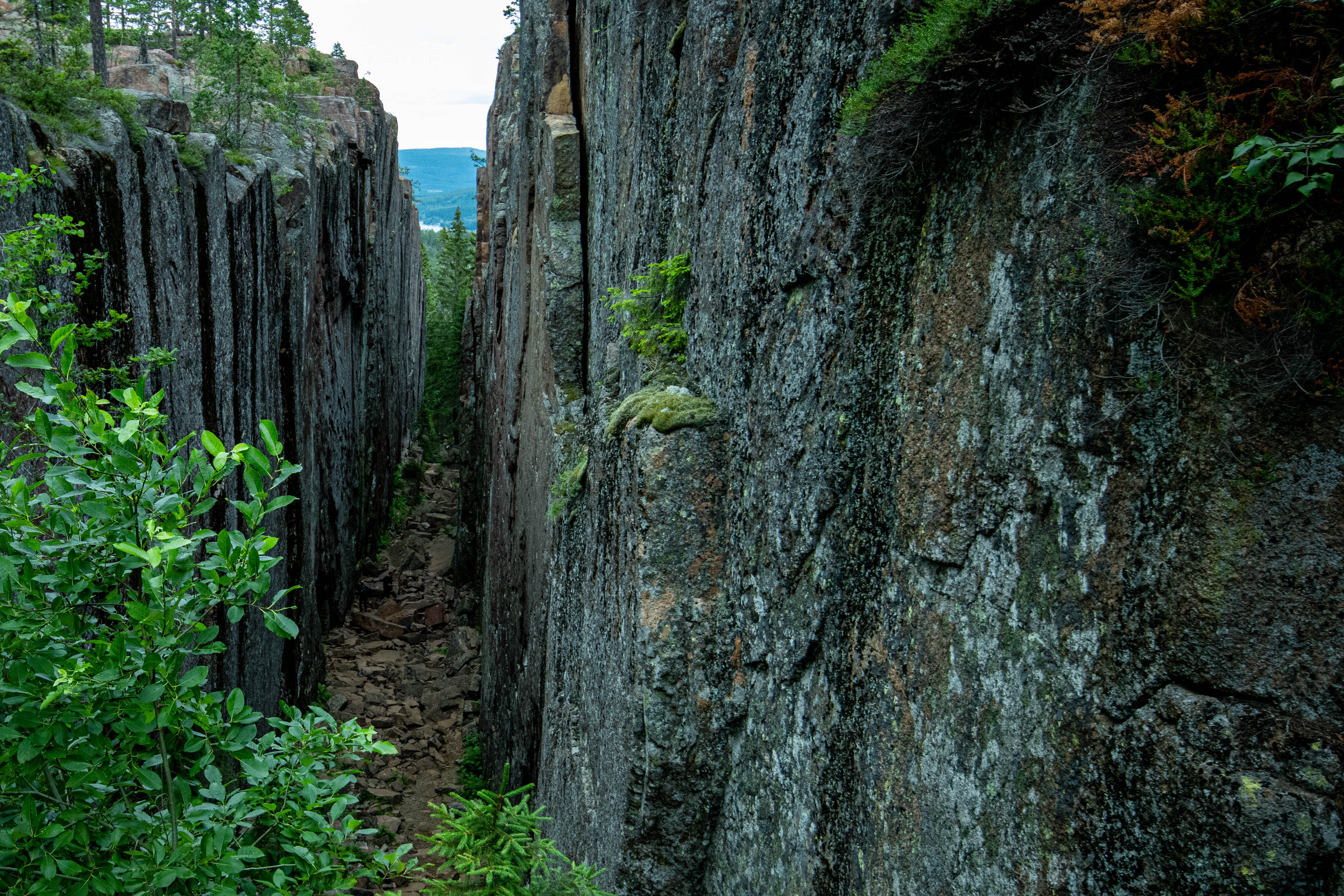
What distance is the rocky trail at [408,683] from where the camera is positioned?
14.6m

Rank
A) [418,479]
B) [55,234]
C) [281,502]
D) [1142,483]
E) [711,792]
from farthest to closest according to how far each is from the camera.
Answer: [418,479], [55,234], [711,792], [281,502], [1142,483]

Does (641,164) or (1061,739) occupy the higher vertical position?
(641,164)

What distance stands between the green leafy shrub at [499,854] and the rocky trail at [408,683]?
6.61 meters

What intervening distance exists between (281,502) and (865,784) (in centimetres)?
322

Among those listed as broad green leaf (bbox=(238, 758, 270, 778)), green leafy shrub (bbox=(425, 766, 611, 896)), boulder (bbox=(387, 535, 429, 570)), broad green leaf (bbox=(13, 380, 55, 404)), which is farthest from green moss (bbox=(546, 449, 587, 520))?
boulder (bbox=(387, 535, 429, 570))

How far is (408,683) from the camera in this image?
19359 mm

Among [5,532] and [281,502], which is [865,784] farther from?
[5,532]

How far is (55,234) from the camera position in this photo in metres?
7.23

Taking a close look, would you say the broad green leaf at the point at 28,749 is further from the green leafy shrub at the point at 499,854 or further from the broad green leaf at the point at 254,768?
the green leafy shrub at the point at 499,854

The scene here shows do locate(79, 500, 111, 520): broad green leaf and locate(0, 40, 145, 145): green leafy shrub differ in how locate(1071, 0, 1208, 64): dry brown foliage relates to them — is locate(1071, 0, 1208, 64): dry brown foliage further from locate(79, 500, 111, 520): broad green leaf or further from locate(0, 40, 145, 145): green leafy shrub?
locate(0, 40, 145, 145): green leafy shrub

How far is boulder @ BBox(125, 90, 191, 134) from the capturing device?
10484mm

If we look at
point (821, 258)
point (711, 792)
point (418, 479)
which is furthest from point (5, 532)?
point (418, 479)

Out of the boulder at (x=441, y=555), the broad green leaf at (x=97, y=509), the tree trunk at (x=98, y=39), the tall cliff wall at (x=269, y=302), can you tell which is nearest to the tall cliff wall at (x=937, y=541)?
the broad green leaf at (x=97, y=509)

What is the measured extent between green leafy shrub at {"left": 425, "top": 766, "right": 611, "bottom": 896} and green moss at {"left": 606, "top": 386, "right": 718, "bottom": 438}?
115 inches
